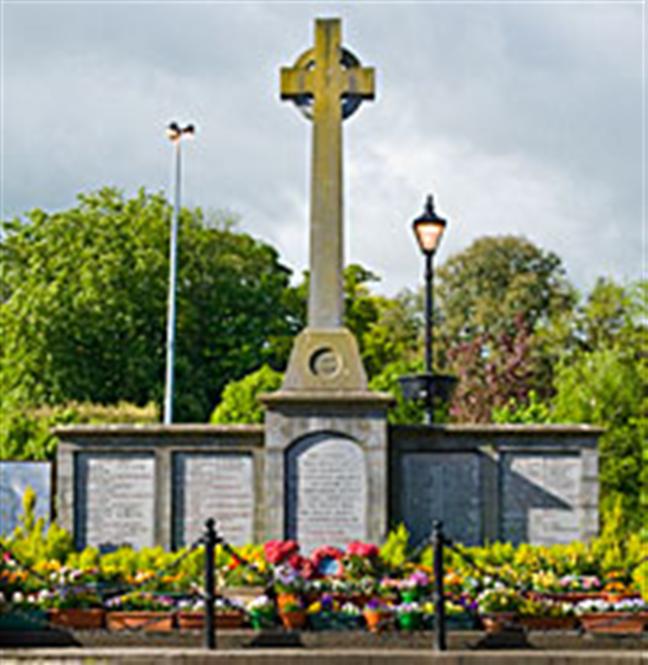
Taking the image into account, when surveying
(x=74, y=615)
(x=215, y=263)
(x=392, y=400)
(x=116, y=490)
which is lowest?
(x=74, y=615)

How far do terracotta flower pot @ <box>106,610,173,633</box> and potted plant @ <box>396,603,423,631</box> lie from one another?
229 cm

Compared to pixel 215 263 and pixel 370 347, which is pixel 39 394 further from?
pixel 370 347

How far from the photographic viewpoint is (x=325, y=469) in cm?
1952

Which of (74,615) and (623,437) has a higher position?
(623,437)

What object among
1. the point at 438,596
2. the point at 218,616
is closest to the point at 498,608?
the point at 438,596

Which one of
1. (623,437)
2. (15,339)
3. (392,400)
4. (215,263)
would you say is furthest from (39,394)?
(392,400)

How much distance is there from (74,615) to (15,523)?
22.9 ft

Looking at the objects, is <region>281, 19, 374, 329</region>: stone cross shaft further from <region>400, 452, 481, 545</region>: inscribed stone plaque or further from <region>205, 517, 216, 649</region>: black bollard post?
<region>205, 517, 216, 649</region>: black bollard post

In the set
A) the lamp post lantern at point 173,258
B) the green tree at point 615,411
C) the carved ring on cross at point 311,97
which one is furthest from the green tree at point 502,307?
the carved ring on cross at point 311,97

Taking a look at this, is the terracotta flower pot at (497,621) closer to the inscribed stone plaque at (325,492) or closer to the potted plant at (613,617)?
the potted plant at (613,617)

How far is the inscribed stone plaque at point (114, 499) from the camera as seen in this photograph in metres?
20.2


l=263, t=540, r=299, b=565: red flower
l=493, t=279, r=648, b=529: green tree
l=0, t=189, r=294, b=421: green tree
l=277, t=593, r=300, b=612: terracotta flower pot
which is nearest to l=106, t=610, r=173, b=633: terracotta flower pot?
l=277, t=593, r=300, b=612: terracotta flower pot

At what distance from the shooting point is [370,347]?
56500 millimetres

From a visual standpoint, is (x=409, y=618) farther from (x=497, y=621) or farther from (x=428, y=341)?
(x=428, y=341)
